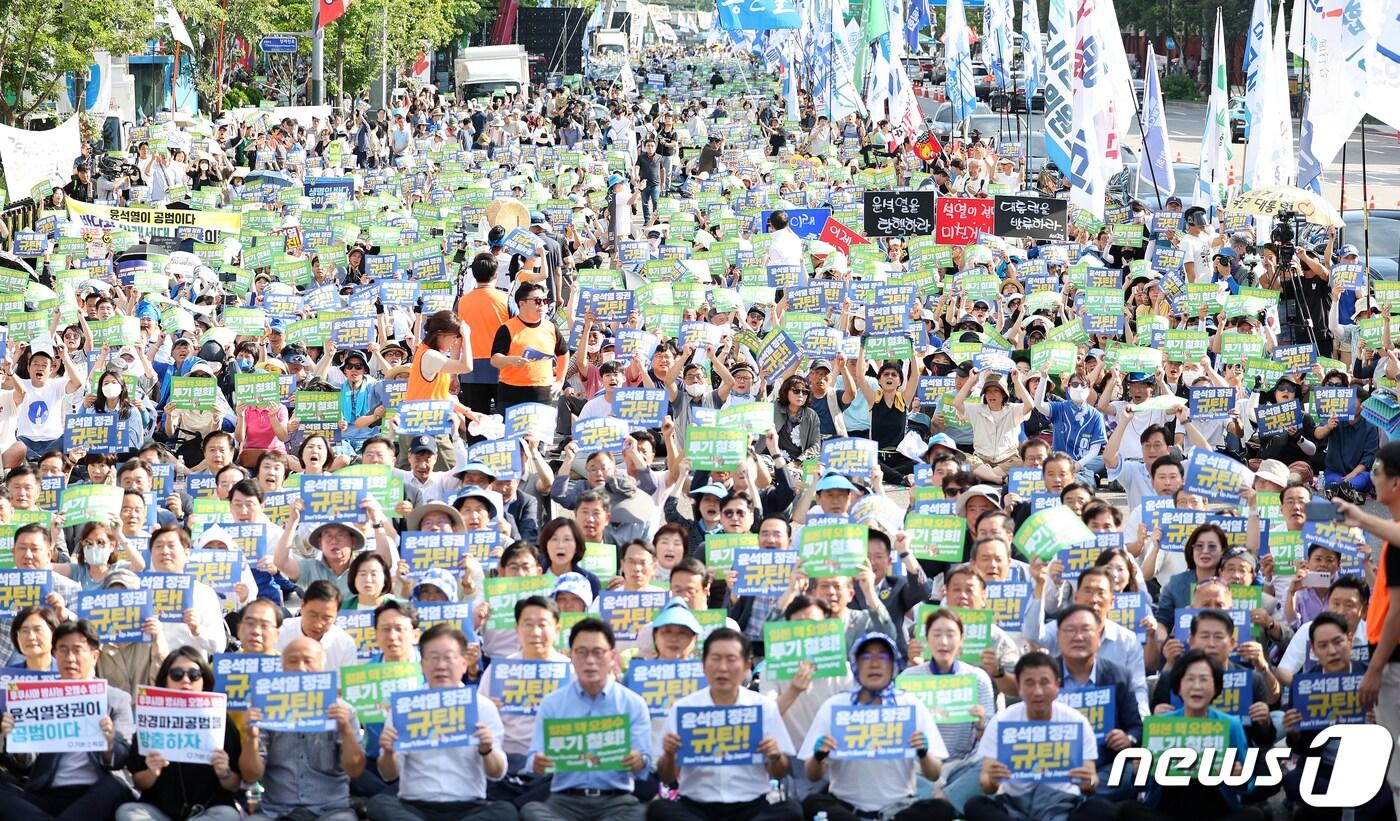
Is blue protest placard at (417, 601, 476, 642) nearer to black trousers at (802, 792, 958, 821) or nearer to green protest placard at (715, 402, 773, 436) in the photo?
black trousers at (802, 792, 958, 821)

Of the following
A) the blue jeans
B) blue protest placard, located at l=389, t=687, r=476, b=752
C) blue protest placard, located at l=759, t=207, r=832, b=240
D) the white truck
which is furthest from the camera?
the white truck

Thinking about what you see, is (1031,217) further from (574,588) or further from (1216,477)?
(574,588)

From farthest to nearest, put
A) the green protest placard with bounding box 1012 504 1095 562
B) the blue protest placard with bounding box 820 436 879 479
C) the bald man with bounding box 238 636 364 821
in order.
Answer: the blue protest placard with bounding box 820 436 879 479 < the green protest placard with bounding box 1012 504 1095 562 < the bald man with bounding box 238 636 364 821

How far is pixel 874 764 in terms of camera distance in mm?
8586

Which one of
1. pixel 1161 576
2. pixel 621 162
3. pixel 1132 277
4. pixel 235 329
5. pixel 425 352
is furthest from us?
pixel 621 162

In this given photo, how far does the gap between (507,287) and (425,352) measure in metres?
7.44

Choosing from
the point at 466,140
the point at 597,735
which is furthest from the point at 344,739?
the point at 466,140

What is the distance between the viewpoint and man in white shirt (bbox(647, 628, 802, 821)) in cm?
843

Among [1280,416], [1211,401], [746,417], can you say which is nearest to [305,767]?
[746,417]

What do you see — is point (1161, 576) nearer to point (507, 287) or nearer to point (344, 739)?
point (344, 739)

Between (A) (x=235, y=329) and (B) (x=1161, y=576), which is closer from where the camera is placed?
(B) (x=1161, y=576)

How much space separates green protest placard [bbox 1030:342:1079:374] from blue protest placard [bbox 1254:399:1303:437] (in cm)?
145

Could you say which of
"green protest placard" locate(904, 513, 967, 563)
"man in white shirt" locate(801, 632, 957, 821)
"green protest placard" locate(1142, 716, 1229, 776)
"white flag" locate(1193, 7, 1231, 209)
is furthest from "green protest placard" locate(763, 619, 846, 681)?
"white flag" locate(1193, 7, 1231, 209)

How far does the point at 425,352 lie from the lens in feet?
42.9
